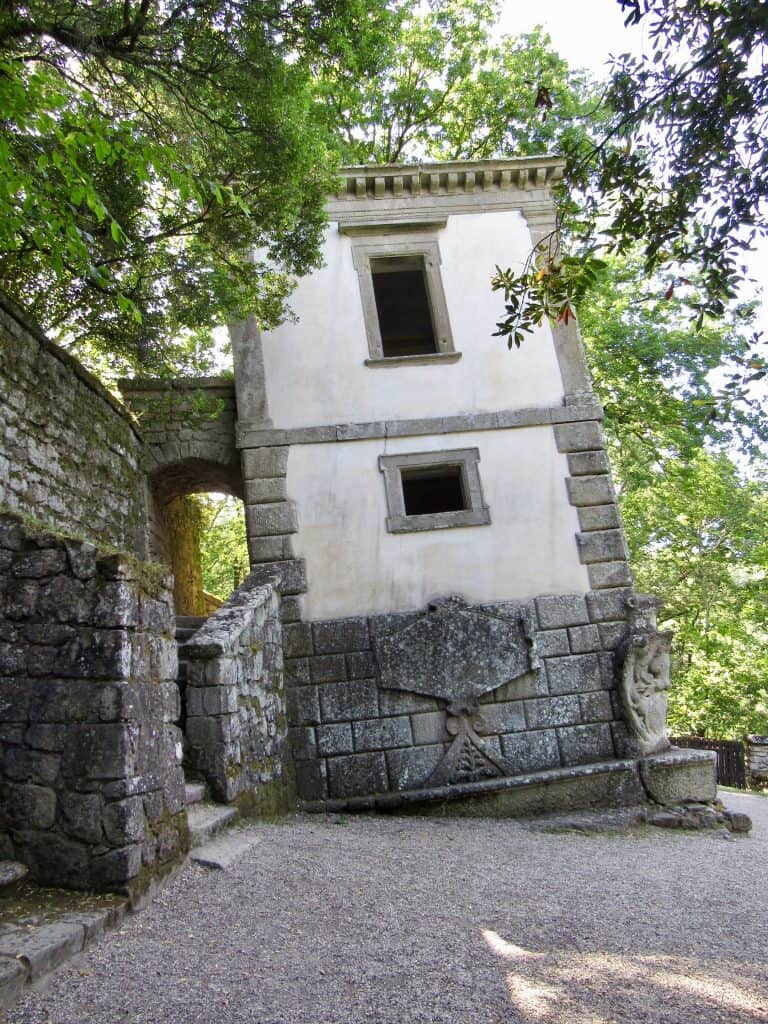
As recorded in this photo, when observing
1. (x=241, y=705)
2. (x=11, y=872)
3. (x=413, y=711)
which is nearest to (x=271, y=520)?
(x=413, y=711)

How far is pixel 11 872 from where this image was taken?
3158 mm

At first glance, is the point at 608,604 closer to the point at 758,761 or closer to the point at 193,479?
the point at 193,479

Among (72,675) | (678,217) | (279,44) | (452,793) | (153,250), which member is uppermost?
(279,44)

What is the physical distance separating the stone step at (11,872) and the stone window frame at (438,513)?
5.11 metres

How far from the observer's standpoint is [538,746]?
7.35 meters

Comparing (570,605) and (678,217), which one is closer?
(678,217)

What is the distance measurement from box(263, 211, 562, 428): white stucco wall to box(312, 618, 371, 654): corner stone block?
219 centimetres

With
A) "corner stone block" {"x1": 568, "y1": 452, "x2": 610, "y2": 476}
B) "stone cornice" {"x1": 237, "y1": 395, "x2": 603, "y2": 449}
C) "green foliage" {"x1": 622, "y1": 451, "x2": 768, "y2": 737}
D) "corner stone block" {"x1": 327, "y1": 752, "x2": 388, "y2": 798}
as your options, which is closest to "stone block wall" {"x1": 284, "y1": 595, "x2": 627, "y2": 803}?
"corner stone block" {"x1": 327, "y1": 752, "x2": 388, "y2": 798}

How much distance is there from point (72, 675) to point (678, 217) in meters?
3.61

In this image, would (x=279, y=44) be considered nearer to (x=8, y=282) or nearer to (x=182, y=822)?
(x=8, y=282)

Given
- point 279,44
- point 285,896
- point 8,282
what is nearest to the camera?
point 285,896

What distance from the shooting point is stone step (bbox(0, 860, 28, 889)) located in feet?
10.2

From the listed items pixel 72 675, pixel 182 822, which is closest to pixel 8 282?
A: pixel 72 675

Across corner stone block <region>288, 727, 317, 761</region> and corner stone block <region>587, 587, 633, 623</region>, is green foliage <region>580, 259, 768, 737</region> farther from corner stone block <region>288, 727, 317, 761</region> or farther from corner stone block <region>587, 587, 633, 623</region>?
corner stone block <region>288, 727, 317, 761</region>
